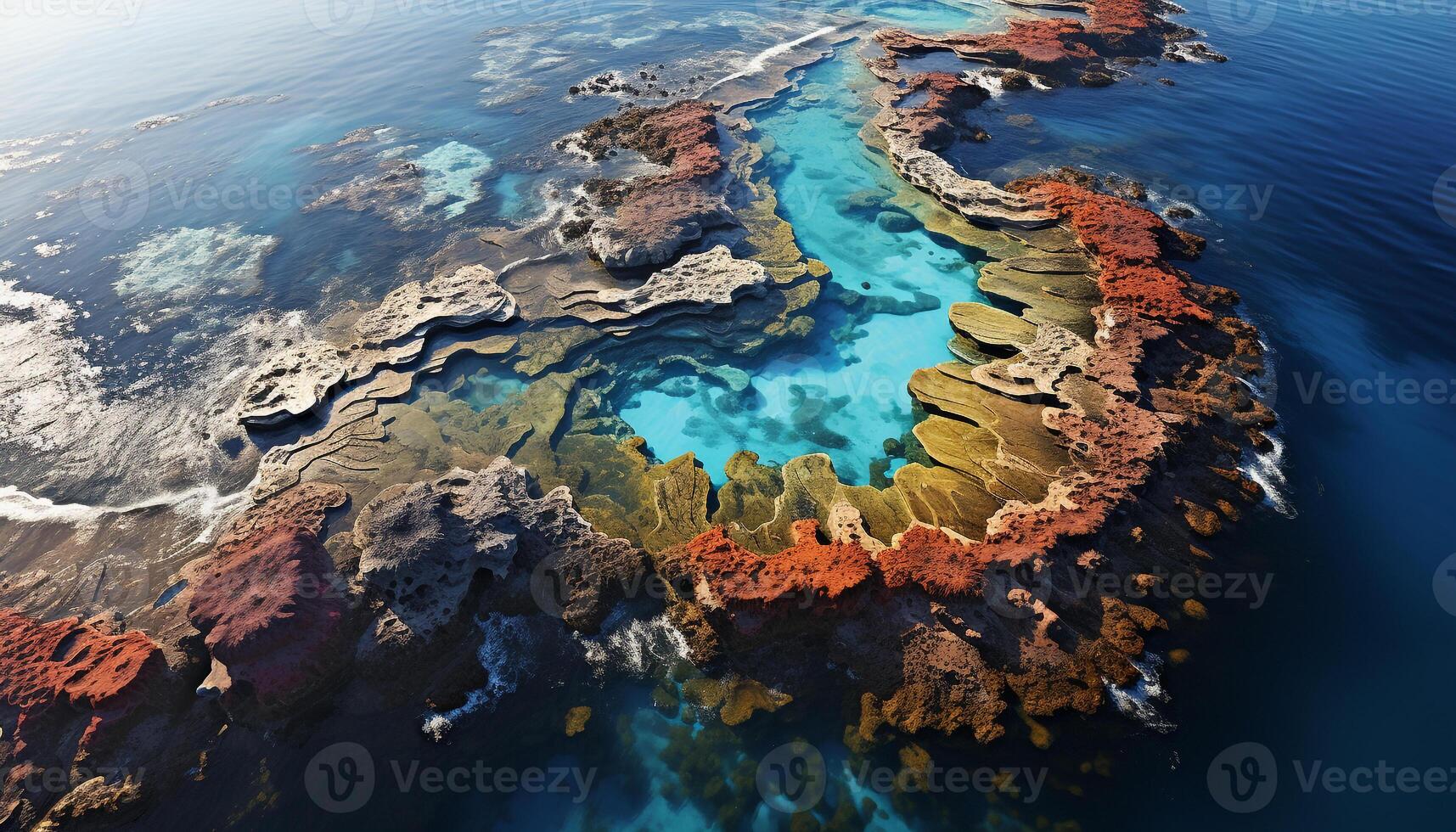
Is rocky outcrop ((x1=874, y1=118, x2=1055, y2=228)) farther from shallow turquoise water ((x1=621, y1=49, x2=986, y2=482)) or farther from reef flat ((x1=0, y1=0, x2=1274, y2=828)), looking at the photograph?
shallow turquoise water ((x1=621, y1=49, x2=986, y2=482))

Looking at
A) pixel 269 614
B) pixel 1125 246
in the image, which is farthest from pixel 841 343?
pixel 269 614

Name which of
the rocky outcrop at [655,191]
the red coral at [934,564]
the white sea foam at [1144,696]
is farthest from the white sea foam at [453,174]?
the white sea foam at [1144,696]

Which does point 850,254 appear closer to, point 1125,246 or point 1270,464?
point 1125,246

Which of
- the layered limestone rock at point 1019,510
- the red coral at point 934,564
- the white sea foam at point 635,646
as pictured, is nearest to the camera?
the layered limestone rock at point 1019,510

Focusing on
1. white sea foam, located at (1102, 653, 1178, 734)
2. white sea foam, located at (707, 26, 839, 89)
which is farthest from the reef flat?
white sea foam, located at (707, 26, 839, 89)

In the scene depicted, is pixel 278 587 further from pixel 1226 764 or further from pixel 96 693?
pixel 1226 764

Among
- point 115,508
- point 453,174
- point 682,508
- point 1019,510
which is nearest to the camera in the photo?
point 1019,510

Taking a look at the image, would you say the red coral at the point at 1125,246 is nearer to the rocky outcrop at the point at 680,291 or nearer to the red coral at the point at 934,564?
the red coral at the point at 934,564
